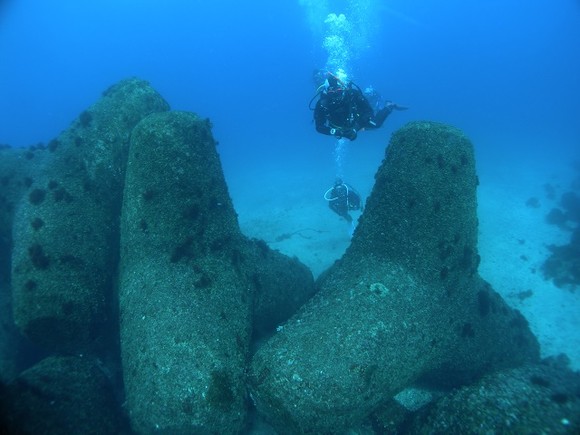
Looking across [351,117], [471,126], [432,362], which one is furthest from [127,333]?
[471,126]

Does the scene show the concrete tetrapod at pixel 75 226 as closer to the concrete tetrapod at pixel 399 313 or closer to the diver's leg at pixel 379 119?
the concrete tetrapod at pixel 399 313

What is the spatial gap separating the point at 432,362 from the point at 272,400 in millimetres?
3395

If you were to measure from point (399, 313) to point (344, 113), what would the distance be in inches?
249

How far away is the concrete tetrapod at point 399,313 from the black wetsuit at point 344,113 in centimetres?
304

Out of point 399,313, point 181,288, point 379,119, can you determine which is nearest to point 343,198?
point 379,119

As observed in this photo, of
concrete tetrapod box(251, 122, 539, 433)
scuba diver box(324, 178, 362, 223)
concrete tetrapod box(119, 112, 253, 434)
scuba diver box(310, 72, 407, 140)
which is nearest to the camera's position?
concrete tetrapod box(251, 122, 539, 433)

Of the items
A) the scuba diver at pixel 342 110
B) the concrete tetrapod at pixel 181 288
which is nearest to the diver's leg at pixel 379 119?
the scuba diver at pixel 342 110

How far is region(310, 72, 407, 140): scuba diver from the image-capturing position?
10.7 meters

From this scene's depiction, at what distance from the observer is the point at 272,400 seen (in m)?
5.71

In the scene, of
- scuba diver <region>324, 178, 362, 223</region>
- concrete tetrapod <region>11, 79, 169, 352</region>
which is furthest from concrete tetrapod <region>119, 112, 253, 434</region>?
scuba diver <region>324, 178, 362, 223</region>

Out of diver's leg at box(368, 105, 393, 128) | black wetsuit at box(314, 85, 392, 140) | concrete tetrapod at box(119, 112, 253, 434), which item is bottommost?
concrete tetrapod at box(119, 112, 253, 434)

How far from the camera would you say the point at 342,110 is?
421 inches

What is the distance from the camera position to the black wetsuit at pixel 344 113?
420 inches

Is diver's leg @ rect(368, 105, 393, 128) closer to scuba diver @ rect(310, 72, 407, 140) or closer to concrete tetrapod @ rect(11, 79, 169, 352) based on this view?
scuba diver @ rect(310, 72, 407, 140)
